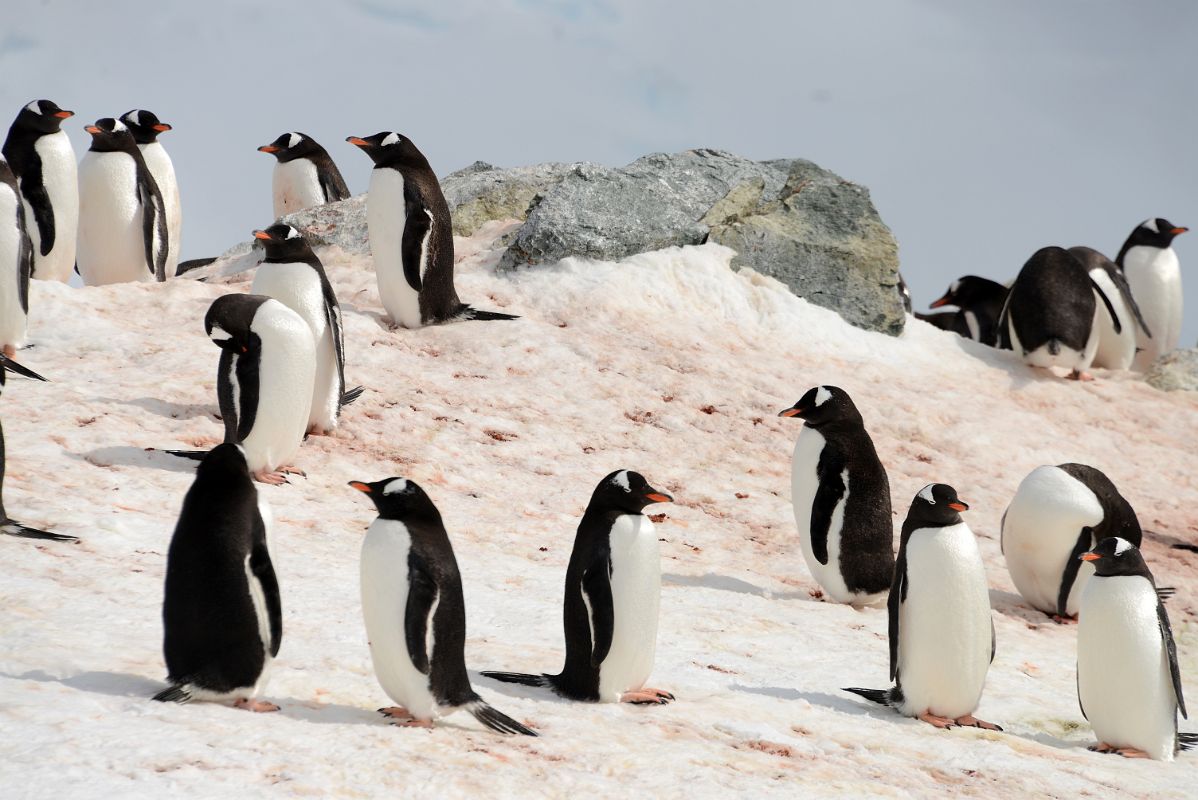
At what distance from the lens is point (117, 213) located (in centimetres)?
1151

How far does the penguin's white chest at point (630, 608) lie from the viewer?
16.5ft

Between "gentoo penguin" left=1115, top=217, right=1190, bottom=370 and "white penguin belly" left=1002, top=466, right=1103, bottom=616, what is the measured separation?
25.5 feet

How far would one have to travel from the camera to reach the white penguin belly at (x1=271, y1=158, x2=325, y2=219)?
1473 centimetres

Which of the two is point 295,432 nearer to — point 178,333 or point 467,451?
point 467,451

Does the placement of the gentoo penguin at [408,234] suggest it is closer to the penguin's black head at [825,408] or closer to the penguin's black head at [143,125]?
the penguin's black head at [143,125]

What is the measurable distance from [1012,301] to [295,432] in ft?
27.2

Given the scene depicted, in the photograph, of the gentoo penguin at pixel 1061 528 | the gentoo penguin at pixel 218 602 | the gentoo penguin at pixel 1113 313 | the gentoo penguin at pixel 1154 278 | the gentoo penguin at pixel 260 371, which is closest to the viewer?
the gentoo penguin at pixel 218 602

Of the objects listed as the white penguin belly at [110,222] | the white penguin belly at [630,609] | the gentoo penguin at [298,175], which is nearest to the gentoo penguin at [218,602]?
the white penguin belly at [630,609]

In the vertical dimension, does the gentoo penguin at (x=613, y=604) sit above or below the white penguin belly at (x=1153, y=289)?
below

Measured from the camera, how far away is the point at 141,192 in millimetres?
11570

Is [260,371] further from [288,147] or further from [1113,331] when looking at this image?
[1113,331]

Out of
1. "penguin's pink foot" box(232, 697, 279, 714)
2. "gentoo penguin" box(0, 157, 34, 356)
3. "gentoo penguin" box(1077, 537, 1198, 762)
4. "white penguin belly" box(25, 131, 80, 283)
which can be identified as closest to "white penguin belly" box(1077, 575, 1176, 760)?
"gentoo penguin" box(1077, 537, 1198, 762)

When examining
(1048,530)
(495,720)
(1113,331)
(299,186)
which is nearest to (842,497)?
(1048,530)

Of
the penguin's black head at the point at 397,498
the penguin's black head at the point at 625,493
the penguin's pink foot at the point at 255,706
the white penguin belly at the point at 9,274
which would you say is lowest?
the penguin's pink foot at the point at 255,706
